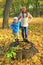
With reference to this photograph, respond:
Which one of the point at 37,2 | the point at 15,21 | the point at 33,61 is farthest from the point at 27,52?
Result: the point at 37,2

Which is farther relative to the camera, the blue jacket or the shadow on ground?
the blue jacket

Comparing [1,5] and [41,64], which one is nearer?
[41,64]

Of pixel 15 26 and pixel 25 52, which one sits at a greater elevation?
pixel 15 26

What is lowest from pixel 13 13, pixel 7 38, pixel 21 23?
pixel 13 13

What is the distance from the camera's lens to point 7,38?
1493 centimetres

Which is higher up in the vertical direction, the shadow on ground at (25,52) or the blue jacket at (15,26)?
the blue jacket at (15,26)

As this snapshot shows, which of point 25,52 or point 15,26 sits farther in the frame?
point 15,26

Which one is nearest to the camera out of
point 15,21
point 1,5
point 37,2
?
point 15,21

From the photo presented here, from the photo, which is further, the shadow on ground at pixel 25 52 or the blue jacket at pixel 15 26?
the blue jacket at pixel 15 26

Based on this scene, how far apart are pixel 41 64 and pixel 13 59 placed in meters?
1.23

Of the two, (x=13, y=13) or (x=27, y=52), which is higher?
(x=27, y=52)

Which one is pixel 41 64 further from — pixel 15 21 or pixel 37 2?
pixel 37 2

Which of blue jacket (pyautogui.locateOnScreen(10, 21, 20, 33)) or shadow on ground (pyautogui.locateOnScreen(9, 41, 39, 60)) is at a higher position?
blue jacket (pyautogui.locateOnScreen(10, 21, 20, 33))

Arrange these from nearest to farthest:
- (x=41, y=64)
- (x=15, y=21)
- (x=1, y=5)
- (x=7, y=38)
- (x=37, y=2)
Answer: (x=41, y=64), (x=15, y=21), (x=7, y=38), (x=37, y=2), (x=1, y=5)
